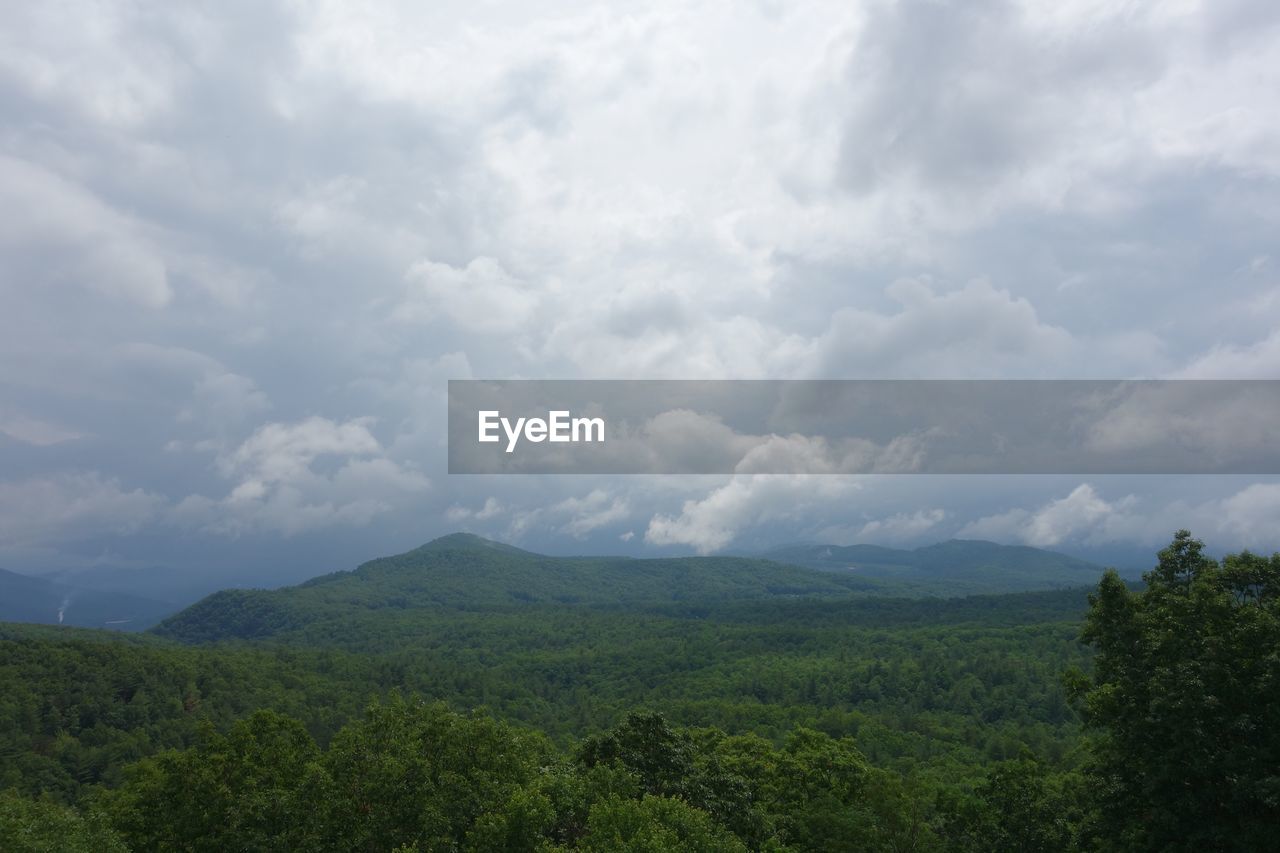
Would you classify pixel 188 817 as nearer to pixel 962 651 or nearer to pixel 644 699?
pixel 644 699

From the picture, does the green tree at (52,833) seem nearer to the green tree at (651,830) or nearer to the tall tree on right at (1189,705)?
the green tree at (651,830)

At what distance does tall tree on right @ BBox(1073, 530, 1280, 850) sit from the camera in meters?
21.9

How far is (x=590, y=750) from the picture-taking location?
1433 inches

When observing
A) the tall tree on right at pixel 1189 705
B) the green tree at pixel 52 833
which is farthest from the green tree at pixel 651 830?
the green tree at pixel 52 833

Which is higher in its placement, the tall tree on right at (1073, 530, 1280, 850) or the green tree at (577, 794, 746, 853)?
the tall tree on right at (1073, 530, 1280, 850)

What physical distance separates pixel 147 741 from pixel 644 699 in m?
89.1

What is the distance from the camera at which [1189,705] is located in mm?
22406

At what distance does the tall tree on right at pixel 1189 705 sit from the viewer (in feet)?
72.0

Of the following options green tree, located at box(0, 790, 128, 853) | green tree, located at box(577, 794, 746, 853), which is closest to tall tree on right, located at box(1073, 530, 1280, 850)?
green tree, located at box(577, 794, 746, 853)

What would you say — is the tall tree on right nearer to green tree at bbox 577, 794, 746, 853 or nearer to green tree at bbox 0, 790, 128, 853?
green tree at bbox 577, 794, 746, 853

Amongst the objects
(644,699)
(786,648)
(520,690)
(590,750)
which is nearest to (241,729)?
(590,750)

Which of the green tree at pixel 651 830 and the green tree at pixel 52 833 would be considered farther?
the green tree at pixel 651 830

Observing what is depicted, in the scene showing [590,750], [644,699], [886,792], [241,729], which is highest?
[241,729]

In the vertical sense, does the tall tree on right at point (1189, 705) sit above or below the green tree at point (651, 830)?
above
